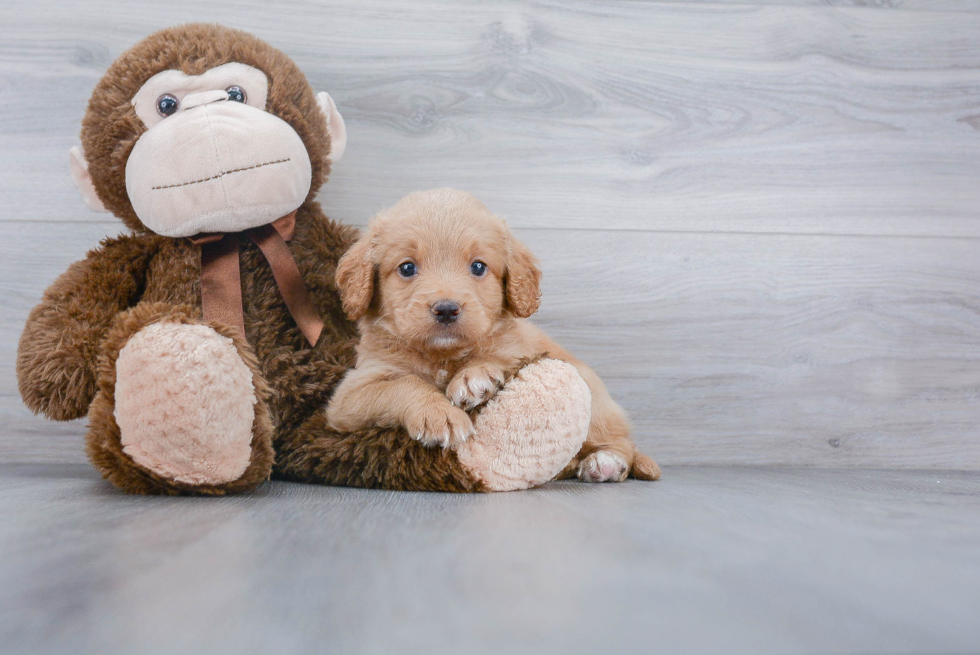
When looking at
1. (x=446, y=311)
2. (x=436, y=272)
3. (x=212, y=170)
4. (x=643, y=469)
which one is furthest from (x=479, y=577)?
(x=212, y=170)

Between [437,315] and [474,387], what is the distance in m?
0.14

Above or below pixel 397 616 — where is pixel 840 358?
below

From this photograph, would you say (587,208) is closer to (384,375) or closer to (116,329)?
(384,375)

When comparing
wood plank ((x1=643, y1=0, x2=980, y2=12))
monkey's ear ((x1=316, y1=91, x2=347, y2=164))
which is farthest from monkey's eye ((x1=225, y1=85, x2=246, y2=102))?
wood plank ((x1=643, y1=0, x2=980, y2=12))

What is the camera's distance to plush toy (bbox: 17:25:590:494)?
1.06 meters

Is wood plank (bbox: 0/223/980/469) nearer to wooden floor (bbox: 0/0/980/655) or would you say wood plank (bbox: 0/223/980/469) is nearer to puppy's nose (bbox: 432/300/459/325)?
wooden floor (bbox: 0/0/980/655)

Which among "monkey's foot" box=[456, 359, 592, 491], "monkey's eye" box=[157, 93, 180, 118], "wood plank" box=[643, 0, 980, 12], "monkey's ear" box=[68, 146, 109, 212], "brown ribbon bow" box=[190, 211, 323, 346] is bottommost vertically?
"monkey's foot" box=[456, 359, 592, 491]

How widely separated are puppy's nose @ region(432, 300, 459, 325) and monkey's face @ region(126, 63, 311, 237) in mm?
420

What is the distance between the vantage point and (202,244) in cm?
135

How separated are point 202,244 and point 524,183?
845 millimetres

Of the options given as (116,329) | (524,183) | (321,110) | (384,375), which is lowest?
(384,375)

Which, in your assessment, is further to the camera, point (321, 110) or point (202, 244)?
point (321, 110)

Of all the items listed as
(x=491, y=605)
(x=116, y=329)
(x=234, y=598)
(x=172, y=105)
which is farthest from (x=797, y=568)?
(x=172, y=105)

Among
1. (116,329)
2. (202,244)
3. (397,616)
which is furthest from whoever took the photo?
(202,244)
